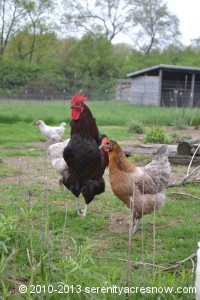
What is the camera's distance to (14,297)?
274cm

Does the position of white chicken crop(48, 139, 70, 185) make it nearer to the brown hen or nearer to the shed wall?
the brown hen

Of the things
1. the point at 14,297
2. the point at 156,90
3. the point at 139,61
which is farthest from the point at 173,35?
the point at 14,297

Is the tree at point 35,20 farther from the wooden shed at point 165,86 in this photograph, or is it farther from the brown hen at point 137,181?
the brown hen at point 137,181

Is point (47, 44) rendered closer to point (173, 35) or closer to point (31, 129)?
point (173, 35)

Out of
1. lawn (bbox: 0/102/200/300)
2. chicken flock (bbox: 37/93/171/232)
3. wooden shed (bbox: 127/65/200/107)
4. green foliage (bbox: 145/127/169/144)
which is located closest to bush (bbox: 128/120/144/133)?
green foliage (bbox: 145/127/169/144)

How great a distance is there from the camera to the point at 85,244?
367 centimetres

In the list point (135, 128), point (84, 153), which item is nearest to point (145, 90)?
point (135, 128)

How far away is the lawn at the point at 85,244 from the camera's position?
274cm

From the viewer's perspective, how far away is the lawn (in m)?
2.74

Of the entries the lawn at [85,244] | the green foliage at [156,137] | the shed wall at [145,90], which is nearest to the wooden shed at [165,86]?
the shed wall at [145,90]

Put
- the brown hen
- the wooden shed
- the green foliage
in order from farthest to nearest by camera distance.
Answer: the wooden shed → the green foliage → the brown hen

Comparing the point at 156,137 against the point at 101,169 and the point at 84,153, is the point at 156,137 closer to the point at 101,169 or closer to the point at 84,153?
the point at 101,169

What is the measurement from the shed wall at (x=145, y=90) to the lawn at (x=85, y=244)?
2295cm

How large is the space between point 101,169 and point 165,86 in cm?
2663
